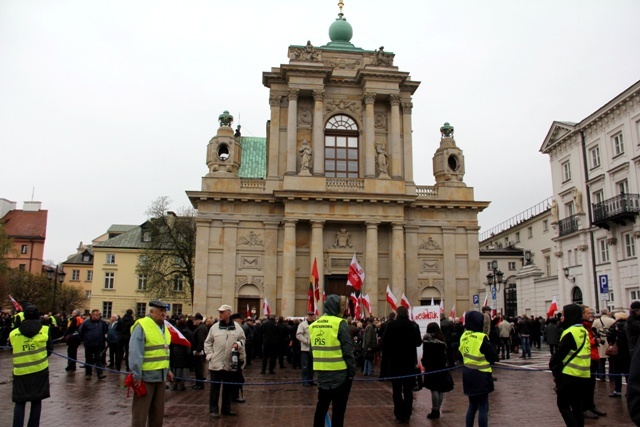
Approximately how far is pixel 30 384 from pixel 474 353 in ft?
22.4

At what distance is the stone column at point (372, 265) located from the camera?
3439 cm

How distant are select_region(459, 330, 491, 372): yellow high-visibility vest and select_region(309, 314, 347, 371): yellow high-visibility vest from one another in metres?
2.18

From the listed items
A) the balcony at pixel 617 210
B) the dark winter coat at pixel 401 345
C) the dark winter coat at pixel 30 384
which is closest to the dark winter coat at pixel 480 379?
the dark winter coat at pixel 401 345

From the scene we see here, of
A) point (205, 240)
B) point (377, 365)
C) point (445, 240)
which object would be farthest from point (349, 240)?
point (377, 365)

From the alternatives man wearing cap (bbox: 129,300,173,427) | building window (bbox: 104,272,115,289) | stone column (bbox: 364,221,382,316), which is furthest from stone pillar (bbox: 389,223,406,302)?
building window (bbox: 104,272,115,289)

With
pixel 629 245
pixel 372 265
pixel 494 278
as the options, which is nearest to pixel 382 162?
pixel 372 265

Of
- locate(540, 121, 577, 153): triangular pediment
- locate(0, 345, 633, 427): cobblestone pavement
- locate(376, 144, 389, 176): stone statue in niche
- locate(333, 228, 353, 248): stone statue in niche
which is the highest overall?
locate(540, 121, 577, 153): triangular pediment

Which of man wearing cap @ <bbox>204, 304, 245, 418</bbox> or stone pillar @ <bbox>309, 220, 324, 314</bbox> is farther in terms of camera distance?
stone pillar @ <bbox>309, 220, 324, 314</bbox>

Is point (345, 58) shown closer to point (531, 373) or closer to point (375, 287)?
point (375, 287)

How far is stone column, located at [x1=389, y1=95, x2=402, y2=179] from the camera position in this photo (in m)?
37.1

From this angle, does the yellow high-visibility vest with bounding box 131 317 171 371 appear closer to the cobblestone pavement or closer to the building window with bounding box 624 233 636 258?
the cobblestone pavement

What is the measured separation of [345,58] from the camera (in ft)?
132

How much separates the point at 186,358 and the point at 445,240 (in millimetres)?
24633

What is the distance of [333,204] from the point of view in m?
35.3
